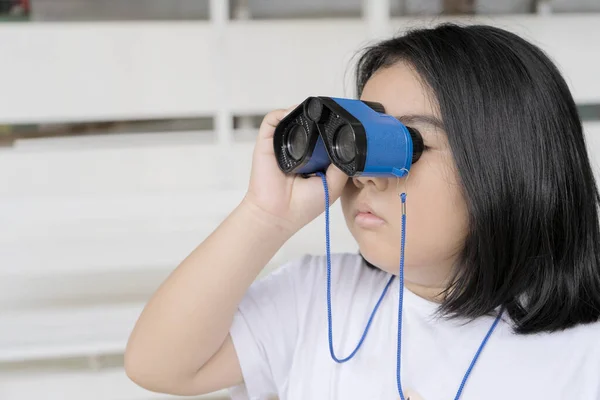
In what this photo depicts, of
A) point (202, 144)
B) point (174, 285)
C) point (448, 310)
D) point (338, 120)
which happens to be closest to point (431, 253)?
point (448, 310)

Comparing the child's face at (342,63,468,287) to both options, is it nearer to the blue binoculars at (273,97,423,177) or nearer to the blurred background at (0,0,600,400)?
the blue binoculars at (273,97,423,177)

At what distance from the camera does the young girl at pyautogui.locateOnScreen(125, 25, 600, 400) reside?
0.79 metres

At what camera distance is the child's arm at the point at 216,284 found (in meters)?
0.83

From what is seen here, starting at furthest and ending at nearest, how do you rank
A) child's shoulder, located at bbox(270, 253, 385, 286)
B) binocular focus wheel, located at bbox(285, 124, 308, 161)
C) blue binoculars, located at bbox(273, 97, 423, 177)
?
child's shoulder, located at bbox(270, 253, 385, 286), binocular focus wheel, located at bbox(285, 124, 308, 161), blue binoculars, located at bbox(273, 97, 423, 177)

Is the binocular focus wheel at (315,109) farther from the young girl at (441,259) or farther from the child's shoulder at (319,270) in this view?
the child's shoulder at (319,270)

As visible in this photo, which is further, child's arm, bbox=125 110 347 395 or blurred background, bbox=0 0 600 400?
blurred background, bbox=0 0 600 400

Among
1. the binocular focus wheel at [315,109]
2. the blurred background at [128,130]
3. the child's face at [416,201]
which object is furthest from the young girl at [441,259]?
the blurred background at [128,130]

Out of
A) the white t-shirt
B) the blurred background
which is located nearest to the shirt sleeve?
the white t-shirt

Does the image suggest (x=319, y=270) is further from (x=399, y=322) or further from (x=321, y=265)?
(x=399, y=322)

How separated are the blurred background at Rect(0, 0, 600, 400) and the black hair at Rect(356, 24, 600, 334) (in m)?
0.53

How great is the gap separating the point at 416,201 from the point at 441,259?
8 cm

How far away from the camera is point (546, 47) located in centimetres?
150

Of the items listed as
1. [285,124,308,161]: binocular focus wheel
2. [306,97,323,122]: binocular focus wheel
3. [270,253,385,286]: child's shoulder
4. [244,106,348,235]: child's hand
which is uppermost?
[306,97,323,122]: binocular focus wheel

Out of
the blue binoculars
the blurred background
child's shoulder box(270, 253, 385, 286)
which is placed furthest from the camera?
the blurred background
